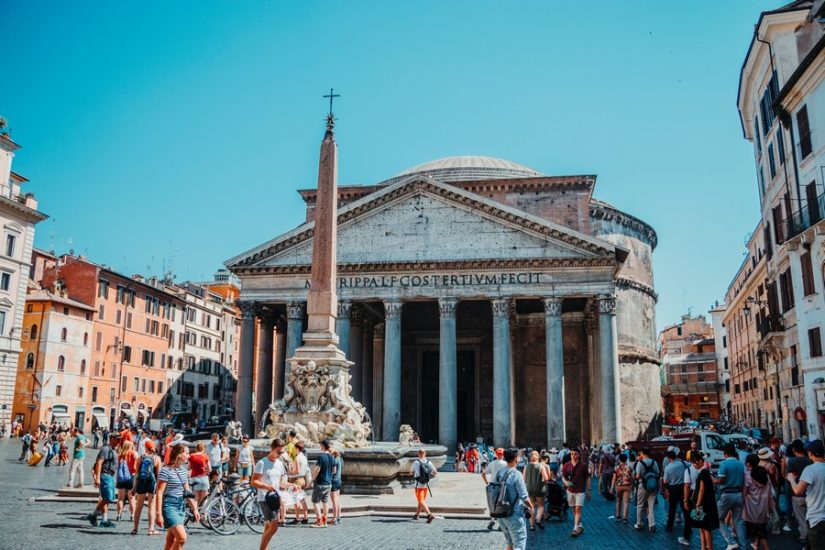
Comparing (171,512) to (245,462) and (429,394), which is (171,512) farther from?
(429,394)

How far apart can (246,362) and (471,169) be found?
1738 centimetres

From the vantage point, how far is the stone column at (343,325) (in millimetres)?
26062

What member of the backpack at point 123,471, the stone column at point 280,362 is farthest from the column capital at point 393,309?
the backpack at point 123,471

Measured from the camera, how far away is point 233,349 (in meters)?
57.1

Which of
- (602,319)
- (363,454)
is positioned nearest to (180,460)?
(363,454)

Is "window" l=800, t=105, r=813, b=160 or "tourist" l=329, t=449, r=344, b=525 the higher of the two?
"window" l=800, t=105, r=813, b=160

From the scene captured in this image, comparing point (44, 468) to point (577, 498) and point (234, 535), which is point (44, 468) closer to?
point (234, 535)

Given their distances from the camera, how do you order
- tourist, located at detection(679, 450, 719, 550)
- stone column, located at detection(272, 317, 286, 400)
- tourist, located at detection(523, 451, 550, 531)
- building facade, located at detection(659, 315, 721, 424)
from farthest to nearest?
1. building facade, located at detection(659, 315, 721, 424)
2. stone column, located at detection(272, 317, 286, 400)
3. tourist, located at detection(523, 451, 550, 531)
4. tourist, located at detection(679, 450, 719, 550)

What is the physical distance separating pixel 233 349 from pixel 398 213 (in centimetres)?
3439

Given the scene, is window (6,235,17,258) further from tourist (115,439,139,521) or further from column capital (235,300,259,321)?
tourist (115,439,139,521)

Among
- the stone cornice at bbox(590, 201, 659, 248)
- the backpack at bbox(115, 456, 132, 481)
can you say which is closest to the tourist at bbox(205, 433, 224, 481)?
the backpack at bbox(115, 456, 132, 481)

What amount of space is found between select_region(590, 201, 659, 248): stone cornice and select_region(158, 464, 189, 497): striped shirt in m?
33.0

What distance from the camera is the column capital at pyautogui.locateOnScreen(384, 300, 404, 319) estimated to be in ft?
86.1

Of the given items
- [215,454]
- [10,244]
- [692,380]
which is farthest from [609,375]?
[692,380]
